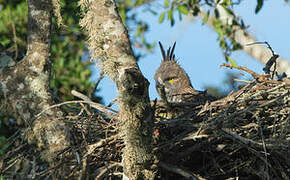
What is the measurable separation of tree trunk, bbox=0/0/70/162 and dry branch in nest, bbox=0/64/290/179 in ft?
0.52

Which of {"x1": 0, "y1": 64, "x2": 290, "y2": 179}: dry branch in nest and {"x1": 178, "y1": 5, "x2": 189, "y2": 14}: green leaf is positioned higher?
{"x1": 178, "y1": 5, "x2": 189, "y2": 14}: green leaf

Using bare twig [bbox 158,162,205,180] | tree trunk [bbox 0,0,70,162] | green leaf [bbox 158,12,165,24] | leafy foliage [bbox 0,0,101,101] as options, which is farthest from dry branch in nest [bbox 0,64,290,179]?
green leaf [bbox 158,12,165,24]

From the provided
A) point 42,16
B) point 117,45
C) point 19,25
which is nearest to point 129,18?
point 19,25

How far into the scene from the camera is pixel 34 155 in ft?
13.1

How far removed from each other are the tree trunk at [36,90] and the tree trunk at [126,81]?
86 cm

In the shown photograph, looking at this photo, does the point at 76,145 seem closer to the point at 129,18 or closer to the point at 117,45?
the point at 117,45

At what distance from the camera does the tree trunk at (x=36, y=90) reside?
12.3ft

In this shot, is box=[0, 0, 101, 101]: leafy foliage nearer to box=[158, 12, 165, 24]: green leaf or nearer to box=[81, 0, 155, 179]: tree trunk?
box=[158, 12, 165, 24]: green leaf

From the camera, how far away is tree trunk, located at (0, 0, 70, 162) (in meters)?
3.74

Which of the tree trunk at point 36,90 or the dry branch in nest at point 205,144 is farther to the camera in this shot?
the tree trunk at point 36,90

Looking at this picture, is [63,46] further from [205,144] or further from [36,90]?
[205,144]

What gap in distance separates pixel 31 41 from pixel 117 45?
1.42 m

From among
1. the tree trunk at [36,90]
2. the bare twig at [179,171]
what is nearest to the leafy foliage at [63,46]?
the tree trunk at [36,90]

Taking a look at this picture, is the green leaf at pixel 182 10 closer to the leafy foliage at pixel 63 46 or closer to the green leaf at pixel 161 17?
the green leaf at pixel 161 17
